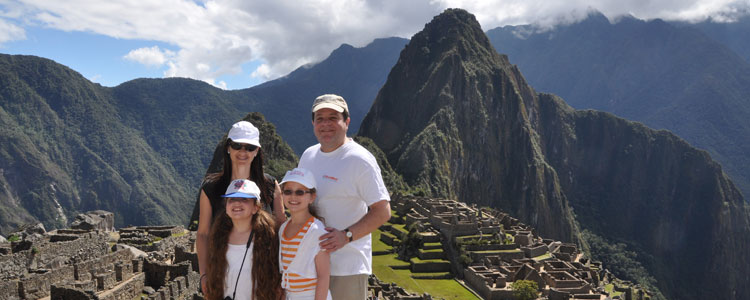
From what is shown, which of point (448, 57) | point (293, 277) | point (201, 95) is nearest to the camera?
point (293, 277)

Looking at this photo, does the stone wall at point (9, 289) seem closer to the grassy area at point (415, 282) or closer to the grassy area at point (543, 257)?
the grassy area at point (415, 282)

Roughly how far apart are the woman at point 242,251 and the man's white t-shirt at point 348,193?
814 mm

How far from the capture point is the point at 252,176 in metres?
8.18

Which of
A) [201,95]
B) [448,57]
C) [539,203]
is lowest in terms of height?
[539,203]

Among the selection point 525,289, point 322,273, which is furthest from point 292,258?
point 525,289

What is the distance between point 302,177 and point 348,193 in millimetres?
649

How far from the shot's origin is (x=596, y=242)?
19775 cm

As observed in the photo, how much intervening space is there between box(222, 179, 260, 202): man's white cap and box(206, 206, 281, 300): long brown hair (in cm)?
35

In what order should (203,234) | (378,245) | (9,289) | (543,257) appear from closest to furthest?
(203,234) → (9,289) → (543,257) → (378,245)

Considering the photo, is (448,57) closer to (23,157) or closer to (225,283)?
(23,157)

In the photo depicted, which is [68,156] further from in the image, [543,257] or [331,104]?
[331,104]

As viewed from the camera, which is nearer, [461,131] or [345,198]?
[345,198]

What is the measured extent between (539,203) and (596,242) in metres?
27.0

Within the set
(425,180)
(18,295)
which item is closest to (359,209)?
(18,295)
